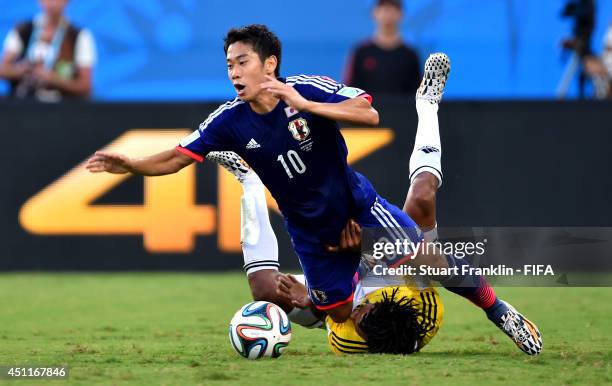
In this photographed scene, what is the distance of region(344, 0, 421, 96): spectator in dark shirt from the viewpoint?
13250 millimetres

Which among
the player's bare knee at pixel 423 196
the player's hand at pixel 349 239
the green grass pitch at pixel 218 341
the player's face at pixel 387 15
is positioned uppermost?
the player's face at pixel 387 15

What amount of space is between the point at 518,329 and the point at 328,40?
8.78 meters

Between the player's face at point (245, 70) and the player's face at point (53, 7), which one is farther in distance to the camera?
the player's face at point (53, 7)

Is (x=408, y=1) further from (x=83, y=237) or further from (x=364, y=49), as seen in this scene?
(x=83, y=237)

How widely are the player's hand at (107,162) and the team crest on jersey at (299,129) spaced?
39.5 inches

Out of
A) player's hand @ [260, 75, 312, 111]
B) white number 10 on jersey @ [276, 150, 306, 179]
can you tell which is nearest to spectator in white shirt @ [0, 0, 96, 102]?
white number 10 on jersey @ [276, 150, 306, 179]

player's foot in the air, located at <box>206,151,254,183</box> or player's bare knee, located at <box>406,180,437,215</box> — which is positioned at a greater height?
player's foot in the air, located at <box>206,151,254,183</box>

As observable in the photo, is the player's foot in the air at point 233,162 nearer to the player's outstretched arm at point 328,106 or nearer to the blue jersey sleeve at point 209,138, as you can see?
the blue jersey sleeve at point 209,138

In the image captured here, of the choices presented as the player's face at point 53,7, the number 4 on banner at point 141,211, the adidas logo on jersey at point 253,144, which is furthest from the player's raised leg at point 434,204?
the player's face at point 53,7

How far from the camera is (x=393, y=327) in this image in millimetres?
7031

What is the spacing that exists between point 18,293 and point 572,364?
240 inches

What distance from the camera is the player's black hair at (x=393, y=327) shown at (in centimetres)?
705

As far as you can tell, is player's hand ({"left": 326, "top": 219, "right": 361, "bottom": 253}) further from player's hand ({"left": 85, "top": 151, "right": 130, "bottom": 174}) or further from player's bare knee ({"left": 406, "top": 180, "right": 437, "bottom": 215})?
player's hand ({"left": 85, "top": 151, "right": 130, "bottom": 174})

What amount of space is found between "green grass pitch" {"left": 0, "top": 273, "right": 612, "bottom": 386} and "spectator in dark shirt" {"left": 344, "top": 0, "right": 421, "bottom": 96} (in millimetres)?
2743
